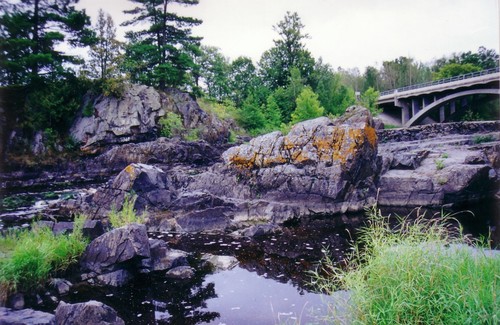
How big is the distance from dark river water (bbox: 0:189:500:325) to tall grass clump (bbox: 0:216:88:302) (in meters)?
0.72

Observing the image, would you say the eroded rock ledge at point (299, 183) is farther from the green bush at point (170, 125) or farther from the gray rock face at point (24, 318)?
the green bush at point (170, 125)

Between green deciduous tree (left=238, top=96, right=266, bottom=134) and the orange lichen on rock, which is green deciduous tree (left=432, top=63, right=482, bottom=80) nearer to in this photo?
green deciduous tree (left=238, top=96, right=266, bottom=134)

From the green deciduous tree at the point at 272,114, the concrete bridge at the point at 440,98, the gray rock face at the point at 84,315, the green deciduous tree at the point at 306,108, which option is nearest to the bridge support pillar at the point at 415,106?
the concrete bridge at the point at 440,98

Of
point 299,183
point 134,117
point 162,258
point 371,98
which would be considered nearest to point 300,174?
point 299,183

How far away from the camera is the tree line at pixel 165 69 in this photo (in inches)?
Result: 225

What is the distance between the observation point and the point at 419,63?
52.4 m

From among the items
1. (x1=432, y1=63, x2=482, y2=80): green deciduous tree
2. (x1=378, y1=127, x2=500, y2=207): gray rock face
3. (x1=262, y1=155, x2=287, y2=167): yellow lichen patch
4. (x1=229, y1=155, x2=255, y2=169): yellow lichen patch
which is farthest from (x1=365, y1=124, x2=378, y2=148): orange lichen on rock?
(x1=432, y1=63, x2=482, y2=80): green deciduous tree

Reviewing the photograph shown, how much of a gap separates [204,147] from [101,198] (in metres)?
15.2

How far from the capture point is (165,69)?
24125 millimetres

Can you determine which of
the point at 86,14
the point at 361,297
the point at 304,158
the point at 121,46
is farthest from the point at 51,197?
the point at 361,297

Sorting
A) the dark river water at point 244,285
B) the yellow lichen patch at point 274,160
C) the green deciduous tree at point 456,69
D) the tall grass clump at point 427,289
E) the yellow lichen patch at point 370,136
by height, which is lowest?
the dark river water at point 244,285

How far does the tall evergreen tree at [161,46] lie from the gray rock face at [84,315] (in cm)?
627

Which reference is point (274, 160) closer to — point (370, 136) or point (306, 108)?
point (370, 136)

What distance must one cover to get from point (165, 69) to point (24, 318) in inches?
825
